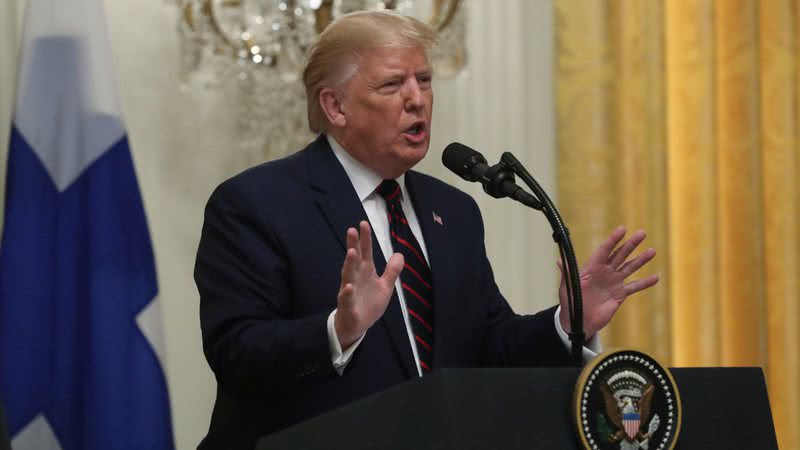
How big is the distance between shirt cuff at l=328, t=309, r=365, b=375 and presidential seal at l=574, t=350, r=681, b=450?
510 millimetres

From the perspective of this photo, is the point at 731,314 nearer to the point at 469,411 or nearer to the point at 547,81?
the point at 547,81

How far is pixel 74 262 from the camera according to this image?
143 inches

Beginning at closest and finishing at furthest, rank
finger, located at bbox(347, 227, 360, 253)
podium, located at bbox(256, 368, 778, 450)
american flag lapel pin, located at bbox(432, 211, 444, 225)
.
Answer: podium, located at bbox(256, 368, 778, 450), finger, located at bbox(347, 227, 360, 253), american flag lapel pin, located at bbox(432, 211, 444, 225)

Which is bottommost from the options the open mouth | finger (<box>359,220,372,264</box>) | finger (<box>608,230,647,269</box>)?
finger (<box>608,230,647,269</box>)

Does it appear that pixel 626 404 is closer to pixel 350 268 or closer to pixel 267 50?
pixel 350 268

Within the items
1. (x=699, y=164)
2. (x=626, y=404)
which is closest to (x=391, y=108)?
(x=626, y=404)

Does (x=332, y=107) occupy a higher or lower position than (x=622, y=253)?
higher

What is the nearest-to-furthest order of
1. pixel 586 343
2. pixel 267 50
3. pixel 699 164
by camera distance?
pixel 586 343 → pixel 267 50 → pixel 699 164

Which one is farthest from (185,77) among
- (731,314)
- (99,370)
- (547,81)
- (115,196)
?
(731,314)

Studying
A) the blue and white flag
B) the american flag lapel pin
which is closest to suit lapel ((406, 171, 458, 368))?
the american flag lapel pin

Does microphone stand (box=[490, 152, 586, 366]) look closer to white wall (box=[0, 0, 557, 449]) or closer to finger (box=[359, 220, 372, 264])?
finger (box=[359, 220, 372, 264])

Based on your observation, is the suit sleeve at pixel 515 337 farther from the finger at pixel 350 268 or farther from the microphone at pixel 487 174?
the finger at pixel 350 268

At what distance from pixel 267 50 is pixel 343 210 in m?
1.55

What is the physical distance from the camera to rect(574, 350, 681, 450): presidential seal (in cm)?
187
